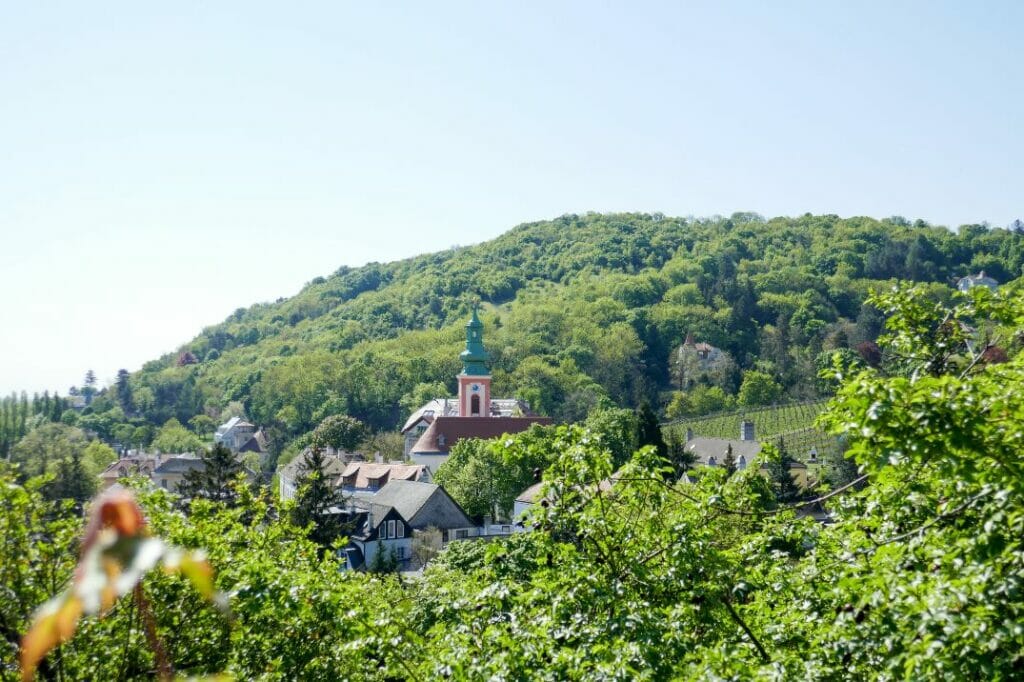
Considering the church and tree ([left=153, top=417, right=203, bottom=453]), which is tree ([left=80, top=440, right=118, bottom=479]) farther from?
the church

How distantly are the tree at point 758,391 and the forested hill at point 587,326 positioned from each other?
3.48 metres

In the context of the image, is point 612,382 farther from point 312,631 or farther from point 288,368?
point 312,631

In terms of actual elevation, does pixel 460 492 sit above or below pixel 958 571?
below

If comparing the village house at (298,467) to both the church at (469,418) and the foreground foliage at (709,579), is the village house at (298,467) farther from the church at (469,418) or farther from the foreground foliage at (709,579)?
the foreground foliage at (709,579)

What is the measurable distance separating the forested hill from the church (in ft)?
47.4

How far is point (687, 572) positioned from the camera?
9070 mm

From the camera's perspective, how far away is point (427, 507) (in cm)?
5031

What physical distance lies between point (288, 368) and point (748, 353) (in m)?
64.2

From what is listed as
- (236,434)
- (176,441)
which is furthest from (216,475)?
(176,441)

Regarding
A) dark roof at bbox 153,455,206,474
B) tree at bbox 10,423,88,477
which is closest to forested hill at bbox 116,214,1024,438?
tree at bbox 10,423,88,477

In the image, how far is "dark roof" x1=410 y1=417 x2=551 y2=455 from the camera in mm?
75562

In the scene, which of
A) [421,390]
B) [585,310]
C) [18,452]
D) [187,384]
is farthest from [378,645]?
[187,384]

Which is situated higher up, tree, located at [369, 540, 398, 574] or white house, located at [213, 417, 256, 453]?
tree, located at [369, 540, 398, 574]

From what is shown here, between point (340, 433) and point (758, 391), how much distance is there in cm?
4605
